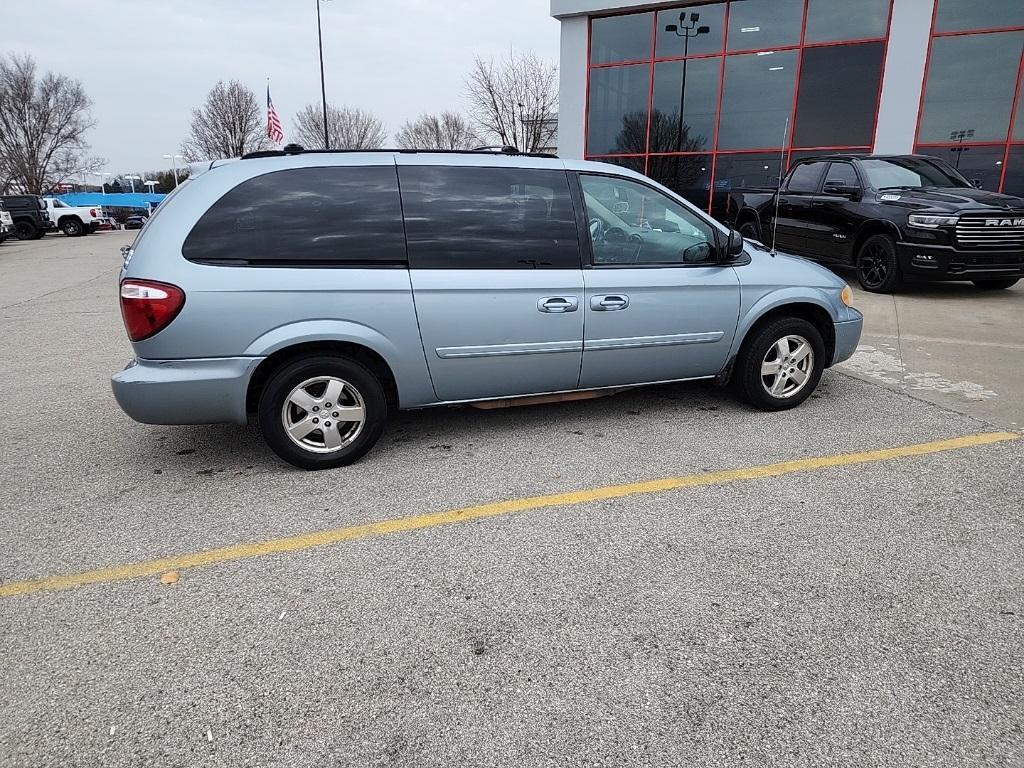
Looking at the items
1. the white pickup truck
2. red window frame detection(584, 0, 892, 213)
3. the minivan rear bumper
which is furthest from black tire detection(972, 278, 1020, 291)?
the white pickup truck

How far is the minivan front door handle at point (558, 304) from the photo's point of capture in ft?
13.4

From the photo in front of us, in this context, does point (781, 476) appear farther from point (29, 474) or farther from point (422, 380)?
point (29, 474)

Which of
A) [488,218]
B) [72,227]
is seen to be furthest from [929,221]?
[72,227]

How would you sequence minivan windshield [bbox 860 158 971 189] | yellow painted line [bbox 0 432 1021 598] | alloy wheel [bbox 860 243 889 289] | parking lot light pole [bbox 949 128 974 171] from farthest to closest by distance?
parking lot light pole [bbox 949 128 974 171] → minivan windshield [bbox 860 158 971 189] → alloy wheel [bbox 860 243 889 289] → yellow painted line [bbox 0 432 1021 598]

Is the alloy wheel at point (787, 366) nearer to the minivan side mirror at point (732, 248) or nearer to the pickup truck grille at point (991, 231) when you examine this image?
the minivan side mirror at point (732, 248)

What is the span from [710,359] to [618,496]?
1.55 meters

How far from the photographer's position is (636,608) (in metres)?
2.66

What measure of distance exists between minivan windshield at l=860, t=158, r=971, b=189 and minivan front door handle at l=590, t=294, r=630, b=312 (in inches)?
288

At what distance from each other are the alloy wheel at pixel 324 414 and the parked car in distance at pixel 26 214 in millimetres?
31850

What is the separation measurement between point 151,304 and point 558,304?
87.5 inches

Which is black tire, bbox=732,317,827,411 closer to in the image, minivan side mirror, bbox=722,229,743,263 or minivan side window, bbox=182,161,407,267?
minivan side mirror, bbox=722,229,743,263

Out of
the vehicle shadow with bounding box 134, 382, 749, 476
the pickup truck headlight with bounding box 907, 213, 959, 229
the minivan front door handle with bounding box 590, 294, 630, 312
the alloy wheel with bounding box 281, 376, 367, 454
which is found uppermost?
the pickup truck headlight with bounding box 907, 213, 959, 229

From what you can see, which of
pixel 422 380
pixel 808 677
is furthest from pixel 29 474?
pixel 808 677

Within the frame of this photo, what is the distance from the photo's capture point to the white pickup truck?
3120 centimetres
